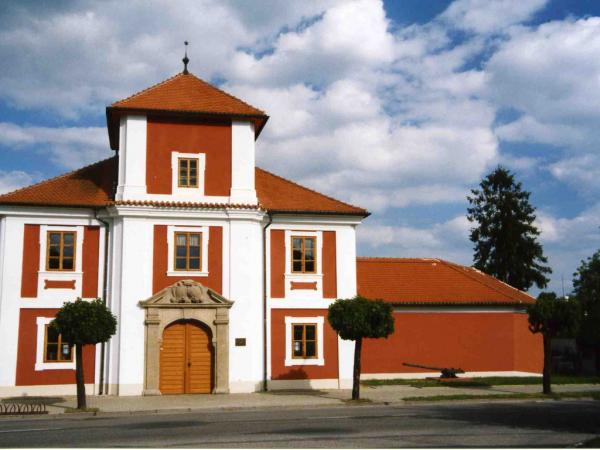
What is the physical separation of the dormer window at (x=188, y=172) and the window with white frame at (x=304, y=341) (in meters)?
6.46

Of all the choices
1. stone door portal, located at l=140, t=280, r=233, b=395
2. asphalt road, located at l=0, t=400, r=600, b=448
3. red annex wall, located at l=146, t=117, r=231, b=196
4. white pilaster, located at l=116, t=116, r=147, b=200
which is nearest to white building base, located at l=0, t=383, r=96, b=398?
stone door portal, located at l=140, t=280, r=233, b=395

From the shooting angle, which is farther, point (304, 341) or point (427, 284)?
point (427, 284)

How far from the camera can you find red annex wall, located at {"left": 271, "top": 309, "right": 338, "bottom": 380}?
2558 centimetres

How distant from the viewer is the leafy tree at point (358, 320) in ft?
71.4

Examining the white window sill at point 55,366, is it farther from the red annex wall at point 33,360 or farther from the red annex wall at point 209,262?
the red annex wall at point 209,262

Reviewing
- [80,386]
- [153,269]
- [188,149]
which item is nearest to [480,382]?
[153,269]

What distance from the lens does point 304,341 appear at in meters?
25.9

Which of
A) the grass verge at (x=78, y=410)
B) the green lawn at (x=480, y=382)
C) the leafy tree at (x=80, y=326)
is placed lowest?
the green lawn at (x=480, y=382)

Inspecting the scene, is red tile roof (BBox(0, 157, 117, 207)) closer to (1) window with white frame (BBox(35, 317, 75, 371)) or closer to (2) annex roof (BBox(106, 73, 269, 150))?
(2) annex roof (BBox(106, 73, 269, 150))

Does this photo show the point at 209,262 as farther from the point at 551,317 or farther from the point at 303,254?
the point at 551,317

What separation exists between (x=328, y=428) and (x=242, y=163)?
13.6 m

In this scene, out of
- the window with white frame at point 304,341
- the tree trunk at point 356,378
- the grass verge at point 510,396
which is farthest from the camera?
the window with white frame at point 304,341

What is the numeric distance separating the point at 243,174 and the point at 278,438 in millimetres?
14333

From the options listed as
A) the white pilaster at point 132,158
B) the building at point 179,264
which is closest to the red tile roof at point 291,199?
the building at point 179,264
